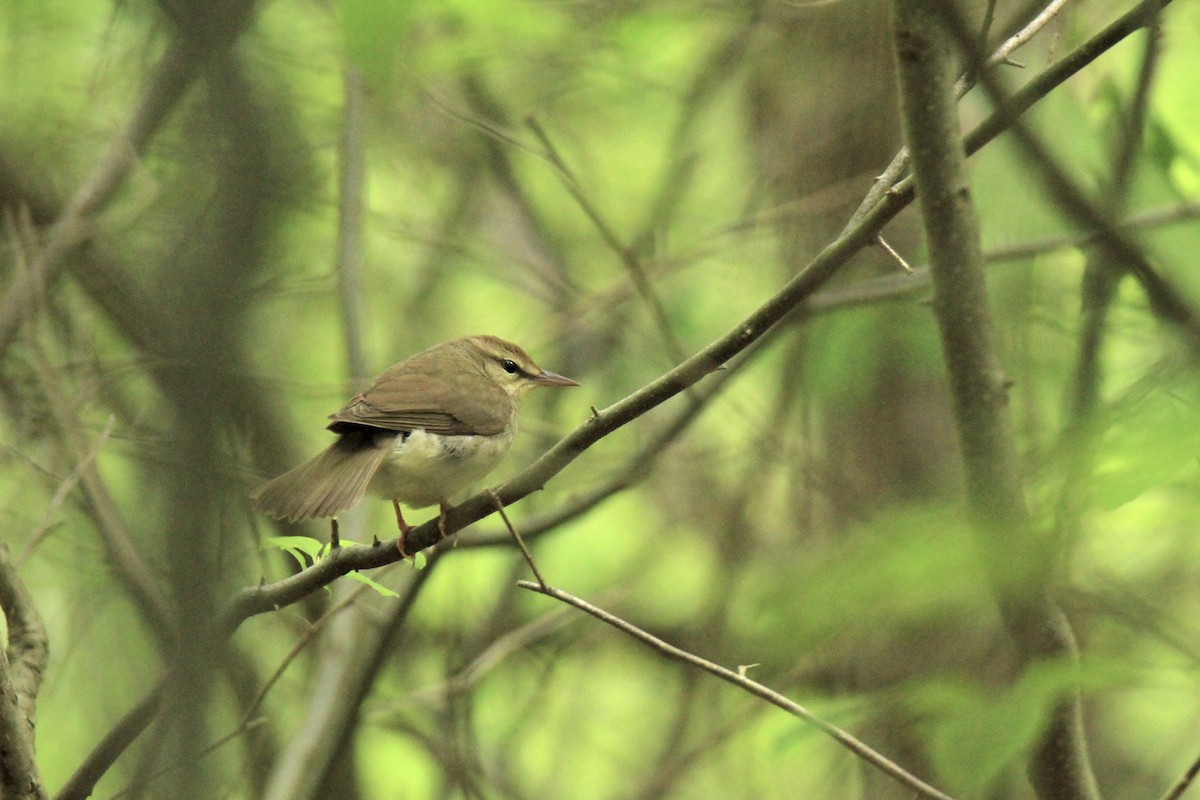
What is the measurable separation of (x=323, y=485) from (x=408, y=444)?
21.2 inches

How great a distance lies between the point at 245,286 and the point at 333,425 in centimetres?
306

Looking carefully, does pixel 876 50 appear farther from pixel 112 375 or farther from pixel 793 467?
pixel 112 375

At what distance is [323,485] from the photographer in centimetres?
371

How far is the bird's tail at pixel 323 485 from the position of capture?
357cm

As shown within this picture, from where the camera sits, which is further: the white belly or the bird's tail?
the white belly

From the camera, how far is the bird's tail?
11.7ft

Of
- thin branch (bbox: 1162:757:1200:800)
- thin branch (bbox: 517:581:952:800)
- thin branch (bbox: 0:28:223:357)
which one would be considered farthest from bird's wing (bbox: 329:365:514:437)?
thin branch (bbox: 1162:757:1200:800)

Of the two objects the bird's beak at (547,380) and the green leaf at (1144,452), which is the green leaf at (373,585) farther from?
the bird's beak at (547,380)

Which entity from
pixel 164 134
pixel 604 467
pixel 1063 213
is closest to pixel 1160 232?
pixel 1063 213

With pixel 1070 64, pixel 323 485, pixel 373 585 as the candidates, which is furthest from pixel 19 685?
pixel 1070 64

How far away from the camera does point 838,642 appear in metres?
4.85

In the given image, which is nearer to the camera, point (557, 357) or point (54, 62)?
point (54, 62)

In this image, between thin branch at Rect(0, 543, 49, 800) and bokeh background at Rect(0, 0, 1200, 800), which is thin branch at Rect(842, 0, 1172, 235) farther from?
thin branch at Rect(0, 543, 49, 800)

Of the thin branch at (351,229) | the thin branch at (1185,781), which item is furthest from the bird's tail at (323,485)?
the thin branch at (1185,781)
